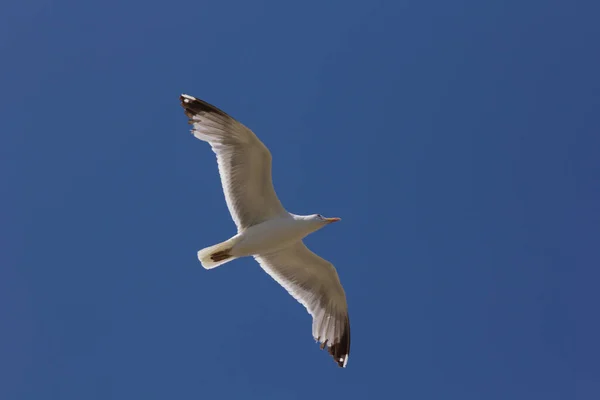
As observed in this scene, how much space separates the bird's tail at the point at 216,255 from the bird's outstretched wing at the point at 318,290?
95 centimetres

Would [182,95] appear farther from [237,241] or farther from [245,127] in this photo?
[237,241]

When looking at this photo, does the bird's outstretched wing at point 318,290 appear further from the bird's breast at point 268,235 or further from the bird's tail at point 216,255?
the bird's tail at point 216,255

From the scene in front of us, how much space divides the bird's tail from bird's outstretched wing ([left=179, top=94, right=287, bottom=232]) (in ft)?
2.42

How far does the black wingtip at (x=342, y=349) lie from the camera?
490 inches

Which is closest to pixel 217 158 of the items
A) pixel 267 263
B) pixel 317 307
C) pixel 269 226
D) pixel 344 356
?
pixel 269 226

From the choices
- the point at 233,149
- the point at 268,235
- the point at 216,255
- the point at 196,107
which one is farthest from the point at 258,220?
the point at 196,107

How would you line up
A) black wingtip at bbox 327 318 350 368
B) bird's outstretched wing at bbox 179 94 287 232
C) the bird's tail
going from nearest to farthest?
1. bird's outstretched wing at bbox 179 94 287 232
2. the bird's tail
3. black wingtip at bbox 327 318 350 368

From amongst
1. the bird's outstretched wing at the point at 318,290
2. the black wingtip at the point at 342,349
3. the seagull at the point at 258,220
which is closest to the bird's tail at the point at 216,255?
the seagull at the point at 258,220

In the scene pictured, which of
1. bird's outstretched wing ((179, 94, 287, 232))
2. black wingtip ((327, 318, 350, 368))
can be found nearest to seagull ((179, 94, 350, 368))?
bird's outstretched wing ((179, 94, 287, 232))

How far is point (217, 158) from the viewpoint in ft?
36.3

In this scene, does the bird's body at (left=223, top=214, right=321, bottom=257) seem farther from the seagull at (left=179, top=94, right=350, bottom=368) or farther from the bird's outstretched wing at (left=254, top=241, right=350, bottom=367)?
the bird's outstretched wing at (left=254, top=241, right=350, bottom=367)

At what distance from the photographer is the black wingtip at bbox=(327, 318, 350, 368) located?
12.5m

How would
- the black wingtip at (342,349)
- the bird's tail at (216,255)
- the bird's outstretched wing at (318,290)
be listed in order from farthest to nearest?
the black wingtip at (342,349), the bird's outstretched wing at (318,290), the bird's tail at (216,255)

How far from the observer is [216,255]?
1125 centimetres
